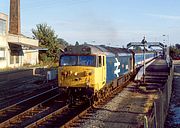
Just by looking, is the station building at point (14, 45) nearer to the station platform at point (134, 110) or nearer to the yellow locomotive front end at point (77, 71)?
the station platform at point (134, 110)

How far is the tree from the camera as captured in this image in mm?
60469

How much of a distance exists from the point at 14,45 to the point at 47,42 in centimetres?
1359

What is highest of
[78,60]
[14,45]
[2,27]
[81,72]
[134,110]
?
[2,27]

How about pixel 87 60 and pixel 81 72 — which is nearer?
pixel 81 72

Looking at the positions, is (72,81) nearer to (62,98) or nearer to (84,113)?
(84,113)

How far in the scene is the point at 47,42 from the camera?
201 ft

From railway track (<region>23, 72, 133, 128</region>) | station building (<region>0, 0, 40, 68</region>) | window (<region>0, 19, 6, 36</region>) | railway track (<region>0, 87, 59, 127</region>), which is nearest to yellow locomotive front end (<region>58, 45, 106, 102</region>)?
railway track (<region>23, 72, 133, 128</region>)

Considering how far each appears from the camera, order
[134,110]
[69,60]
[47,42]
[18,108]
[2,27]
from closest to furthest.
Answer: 1. [134,110]
2. [69,60]
3. [18,108]
4. [2,27]
5. [47,42]

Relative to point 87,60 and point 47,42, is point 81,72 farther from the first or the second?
point 47,42

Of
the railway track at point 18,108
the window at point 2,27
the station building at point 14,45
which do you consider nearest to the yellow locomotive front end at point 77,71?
the railway track at point 18,108

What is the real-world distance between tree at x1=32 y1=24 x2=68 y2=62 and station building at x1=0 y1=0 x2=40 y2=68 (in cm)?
286

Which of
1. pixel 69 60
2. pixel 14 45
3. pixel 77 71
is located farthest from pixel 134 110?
pixel 14 45

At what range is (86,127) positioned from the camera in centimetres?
1294

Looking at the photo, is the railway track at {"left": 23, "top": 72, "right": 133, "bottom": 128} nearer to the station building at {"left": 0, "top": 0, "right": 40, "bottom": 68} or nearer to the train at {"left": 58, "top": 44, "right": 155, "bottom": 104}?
the train at {"left": 58, "top": 44, "right": 155, "bottom": 104}
